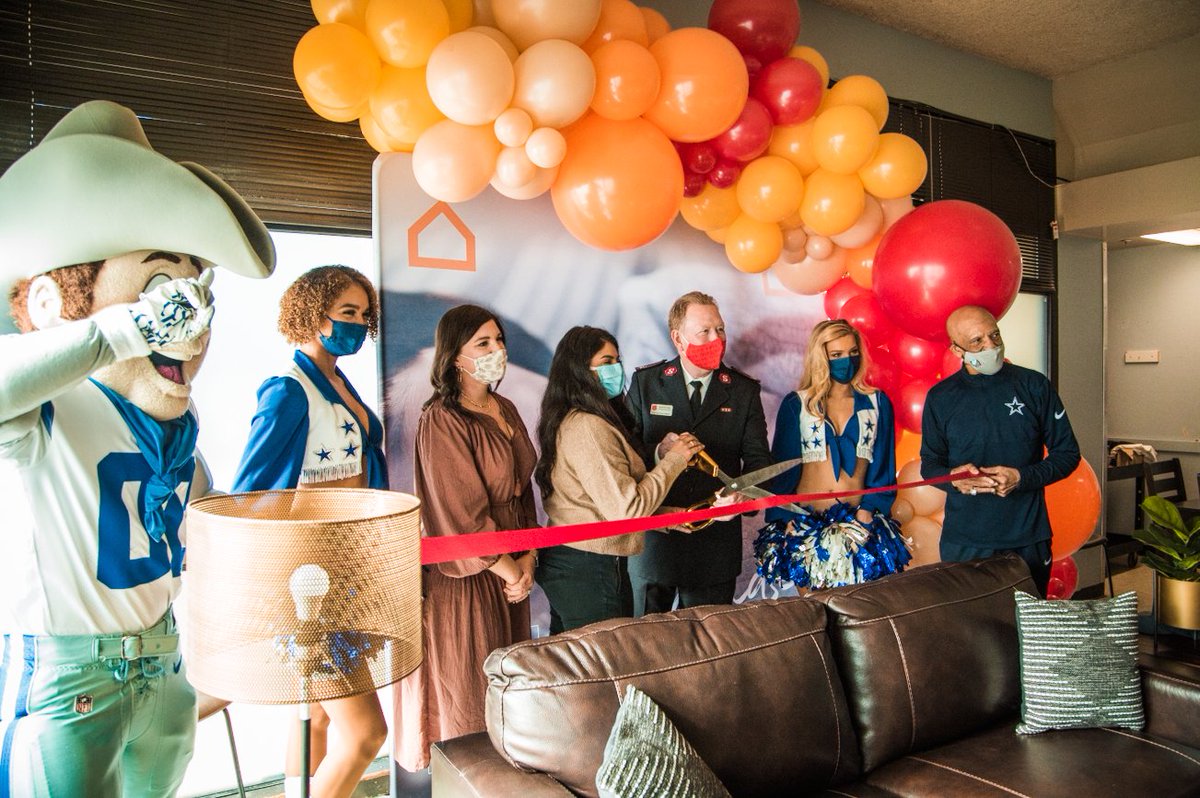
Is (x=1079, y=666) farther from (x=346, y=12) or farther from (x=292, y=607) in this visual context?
(x=346, y=12)

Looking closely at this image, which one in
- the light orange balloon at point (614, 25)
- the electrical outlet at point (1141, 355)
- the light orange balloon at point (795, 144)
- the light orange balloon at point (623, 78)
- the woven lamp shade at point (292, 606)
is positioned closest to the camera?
the woven lamp shade at point (292, 606)

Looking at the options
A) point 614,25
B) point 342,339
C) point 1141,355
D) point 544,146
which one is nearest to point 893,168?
point 614,25

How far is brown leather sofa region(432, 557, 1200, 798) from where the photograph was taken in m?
1.66

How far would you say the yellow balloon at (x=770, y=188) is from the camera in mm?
3057

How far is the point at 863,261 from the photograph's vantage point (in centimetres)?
356

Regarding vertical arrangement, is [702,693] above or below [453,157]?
below

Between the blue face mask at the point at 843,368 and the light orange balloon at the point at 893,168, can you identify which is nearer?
the light orange balloon at the point at 893,168

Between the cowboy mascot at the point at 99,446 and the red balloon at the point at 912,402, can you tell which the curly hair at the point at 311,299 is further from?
the red balloon at the point at 912,402

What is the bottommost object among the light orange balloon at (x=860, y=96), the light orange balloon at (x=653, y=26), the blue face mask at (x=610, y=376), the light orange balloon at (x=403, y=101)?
the blue face mask at (x=610, y=376)

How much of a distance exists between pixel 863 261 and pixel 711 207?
83cm

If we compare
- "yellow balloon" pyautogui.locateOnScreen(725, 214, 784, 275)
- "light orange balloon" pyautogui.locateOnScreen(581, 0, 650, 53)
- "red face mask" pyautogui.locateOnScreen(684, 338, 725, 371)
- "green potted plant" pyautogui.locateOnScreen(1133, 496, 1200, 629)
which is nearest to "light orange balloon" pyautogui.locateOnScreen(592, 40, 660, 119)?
"light orange balloon" pyautogui.locateOnScreen(581, 0, 650, 53)

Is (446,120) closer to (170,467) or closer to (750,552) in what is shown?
(170,467)

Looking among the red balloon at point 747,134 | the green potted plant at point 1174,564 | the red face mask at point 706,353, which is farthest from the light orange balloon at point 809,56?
the green potted plant at point 1174,564

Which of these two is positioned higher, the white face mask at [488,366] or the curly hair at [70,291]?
the curly hair at [70,291]
